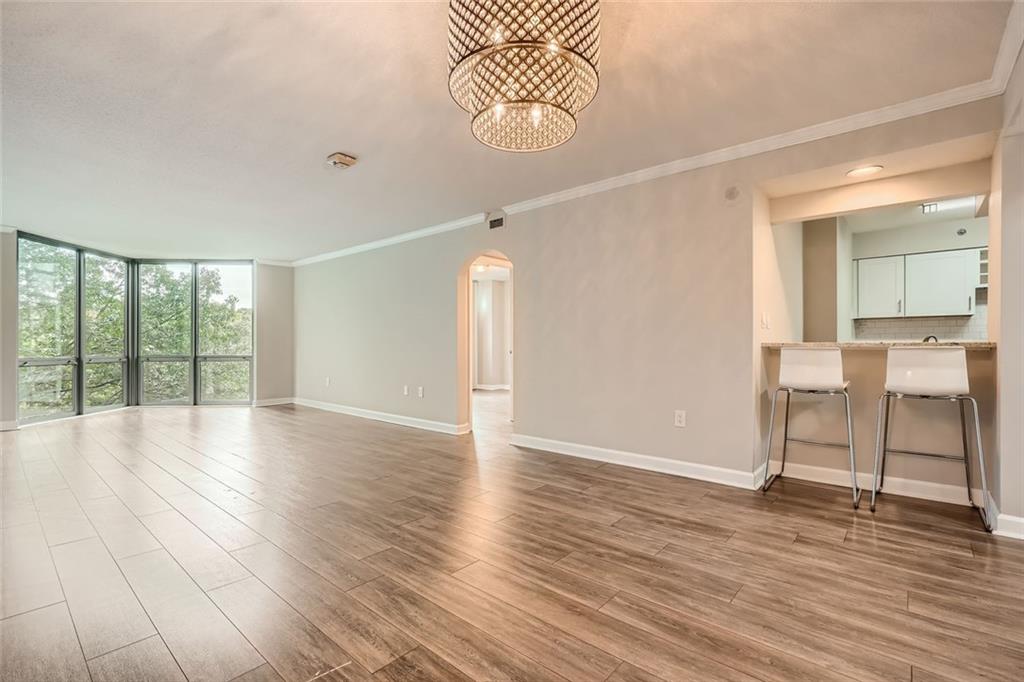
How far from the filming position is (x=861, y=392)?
314 cm

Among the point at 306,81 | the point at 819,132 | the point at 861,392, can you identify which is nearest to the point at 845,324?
the point at 861,392

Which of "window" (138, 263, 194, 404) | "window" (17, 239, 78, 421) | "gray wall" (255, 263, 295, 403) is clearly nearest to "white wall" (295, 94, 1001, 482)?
"gray wall" (255, 263, 295, 403)

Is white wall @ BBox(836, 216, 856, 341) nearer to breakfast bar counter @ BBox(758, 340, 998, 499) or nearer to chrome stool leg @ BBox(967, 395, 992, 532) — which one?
breakfast bar counter @ BBox(758, 340, 998, 499)

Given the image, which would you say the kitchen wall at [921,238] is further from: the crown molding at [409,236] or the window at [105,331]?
the window at [105,331]

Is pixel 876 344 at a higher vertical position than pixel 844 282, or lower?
lower

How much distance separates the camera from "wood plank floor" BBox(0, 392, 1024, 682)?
1.44m

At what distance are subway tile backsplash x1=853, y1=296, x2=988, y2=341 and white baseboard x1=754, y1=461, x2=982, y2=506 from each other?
3.27 meters

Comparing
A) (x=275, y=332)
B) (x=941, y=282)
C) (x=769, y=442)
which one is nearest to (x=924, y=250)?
(x=941, y=282)

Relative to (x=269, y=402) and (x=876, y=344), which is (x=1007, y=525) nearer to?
(x=876, y=344)

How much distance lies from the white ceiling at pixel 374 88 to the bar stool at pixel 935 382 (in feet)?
4.71

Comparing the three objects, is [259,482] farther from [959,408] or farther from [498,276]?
[498,276]

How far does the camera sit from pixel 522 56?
149cm

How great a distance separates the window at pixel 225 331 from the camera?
7328 millimetres

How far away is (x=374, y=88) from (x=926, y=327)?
6.44 meters
